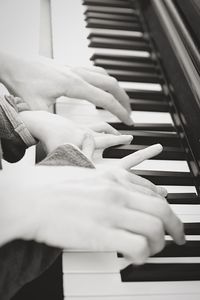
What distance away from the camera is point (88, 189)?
62 cm

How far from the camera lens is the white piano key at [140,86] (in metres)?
1.40

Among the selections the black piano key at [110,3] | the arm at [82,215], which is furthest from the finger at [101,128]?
the black piano key at [110,3]

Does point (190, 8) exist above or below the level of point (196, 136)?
above

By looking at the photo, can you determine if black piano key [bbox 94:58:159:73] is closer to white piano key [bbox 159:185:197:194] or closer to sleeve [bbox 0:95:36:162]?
sleeve [bbox 0:95:36:162]

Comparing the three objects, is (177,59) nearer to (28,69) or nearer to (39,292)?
(28,69)

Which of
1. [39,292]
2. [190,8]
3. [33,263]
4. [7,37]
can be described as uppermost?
[190,8]

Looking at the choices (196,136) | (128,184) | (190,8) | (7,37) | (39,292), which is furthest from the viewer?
(7,37)

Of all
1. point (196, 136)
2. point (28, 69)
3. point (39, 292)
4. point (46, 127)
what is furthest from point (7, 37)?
point (39, 292)

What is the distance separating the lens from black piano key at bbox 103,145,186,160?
1.05 m

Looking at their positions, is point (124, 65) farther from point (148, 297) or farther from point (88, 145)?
point (148, 297)

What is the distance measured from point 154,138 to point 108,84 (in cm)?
27

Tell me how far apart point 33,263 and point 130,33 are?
4.56 feet

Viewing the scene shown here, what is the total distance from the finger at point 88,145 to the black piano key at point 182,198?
259mm

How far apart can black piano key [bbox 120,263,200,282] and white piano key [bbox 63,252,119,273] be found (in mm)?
35
